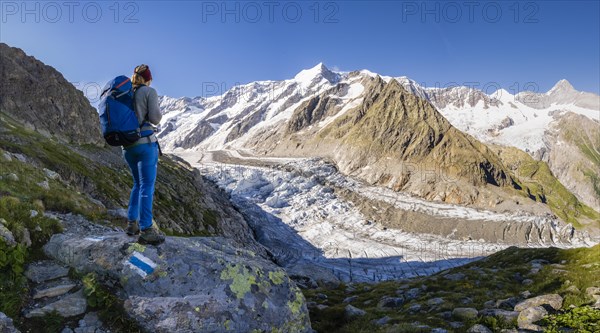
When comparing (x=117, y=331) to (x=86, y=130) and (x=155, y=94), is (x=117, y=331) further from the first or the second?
(x=86, y=130)

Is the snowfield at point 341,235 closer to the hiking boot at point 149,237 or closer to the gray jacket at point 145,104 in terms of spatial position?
the hiking boot at point 149,237

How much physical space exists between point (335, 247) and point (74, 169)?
104m

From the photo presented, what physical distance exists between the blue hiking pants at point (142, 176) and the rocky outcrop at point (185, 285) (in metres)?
0.69

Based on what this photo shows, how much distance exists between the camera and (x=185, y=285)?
7.89 m

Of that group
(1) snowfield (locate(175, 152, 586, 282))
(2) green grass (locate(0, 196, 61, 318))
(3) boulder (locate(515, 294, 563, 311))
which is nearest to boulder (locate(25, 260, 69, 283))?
(2) green grass (locate(0, 196, 61, 318))

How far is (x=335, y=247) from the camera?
5143 inches

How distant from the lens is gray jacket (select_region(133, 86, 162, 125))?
26.8 ft

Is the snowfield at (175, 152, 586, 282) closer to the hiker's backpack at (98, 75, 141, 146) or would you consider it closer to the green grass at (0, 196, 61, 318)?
the green grass at (0, 196, 61, 318)

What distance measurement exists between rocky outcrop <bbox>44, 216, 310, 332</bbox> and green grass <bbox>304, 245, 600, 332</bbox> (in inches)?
100

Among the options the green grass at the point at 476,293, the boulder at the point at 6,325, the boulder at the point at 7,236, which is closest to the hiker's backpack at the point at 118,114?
the boulder at the point at 7,236

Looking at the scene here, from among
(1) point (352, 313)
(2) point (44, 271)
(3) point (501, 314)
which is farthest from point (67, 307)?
(3) point (501, 314)

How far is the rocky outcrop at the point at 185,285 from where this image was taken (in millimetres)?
7297

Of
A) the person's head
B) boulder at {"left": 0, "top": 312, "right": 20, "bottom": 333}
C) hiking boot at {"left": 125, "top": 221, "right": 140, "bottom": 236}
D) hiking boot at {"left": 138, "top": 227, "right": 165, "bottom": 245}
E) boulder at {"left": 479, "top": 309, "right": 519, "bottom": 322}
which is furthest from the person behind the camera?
boulder at {"left": 479, "top": 309, "right": 519, "bottom": 322}

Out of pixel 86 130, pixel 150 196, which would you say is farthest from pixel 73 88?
pixel 150 196
